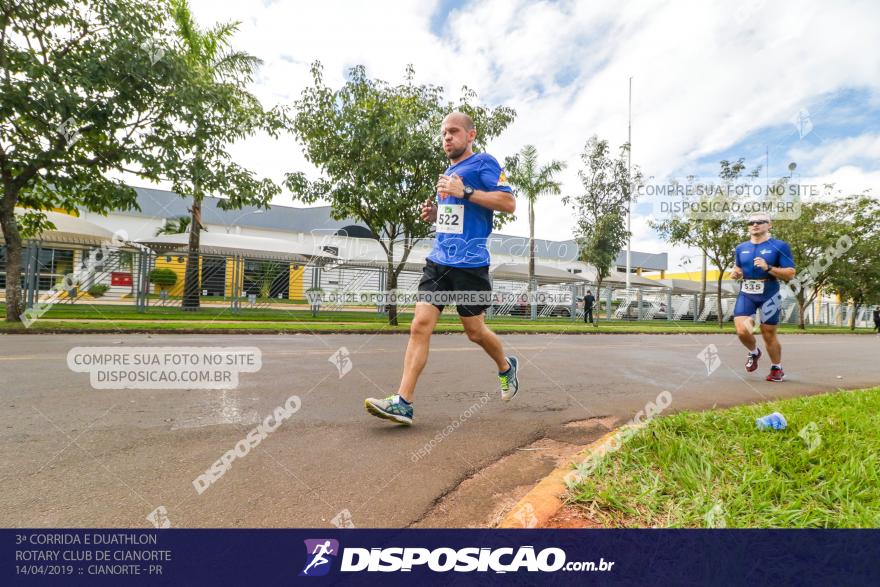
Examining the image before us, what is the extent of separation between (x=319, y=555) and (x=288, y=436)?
1.38m

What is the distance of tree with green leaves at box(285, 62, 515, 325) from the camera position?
13.2 metres

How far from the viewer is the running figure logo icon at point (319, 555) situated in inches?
59.2

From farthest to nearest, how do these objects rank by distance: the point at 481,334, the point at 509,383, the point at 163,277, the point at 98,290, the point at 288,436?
the point at 163,277 → the point at 98,290 → the point at 509,383 → the point at 481,334 → the point at 288,436

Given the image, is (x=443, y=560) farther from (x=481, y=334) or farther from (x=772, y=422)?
(x=772, y=422)

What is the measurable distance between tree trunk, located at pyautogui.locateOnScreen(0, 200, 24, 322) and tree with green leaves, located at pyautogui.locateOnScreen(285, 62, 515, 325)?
6.04 m

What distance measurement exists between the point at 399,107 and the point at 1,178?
359 inches

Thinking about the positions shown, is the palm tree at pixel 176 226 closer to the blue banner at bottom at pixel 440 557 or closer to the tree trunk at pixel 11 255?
the tree trunk at pixel 11 255

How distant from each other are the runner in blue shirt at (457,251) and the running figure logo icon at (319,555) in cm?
146

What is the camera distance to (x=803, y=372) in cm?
693

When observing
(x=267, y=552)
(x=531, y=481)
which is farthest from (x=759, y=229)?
(x=267, y=552)

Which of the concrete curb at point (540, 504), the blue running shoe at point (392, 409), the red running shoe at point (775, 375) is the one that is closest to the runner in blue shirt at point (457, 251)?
the blue running shoe at point (392, 409)

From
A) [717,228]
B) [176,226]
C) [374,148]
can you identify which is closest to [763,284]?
[374,148]

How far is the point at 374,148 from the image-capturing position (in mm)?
13266

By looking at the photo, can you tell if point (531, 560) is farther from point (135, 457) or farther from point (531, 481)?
point (135, 457)
